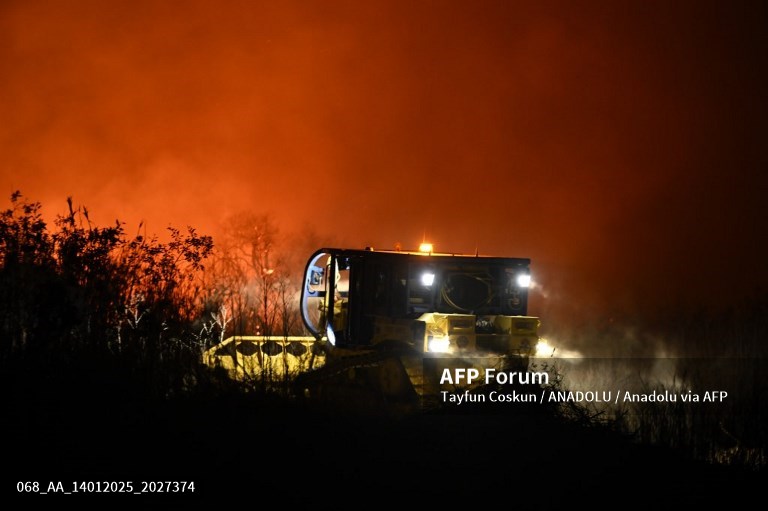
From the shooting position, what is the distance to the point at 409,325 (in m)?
14.9

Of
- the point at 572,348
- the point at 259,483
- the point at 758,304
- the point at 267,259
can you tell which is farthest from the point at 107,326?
the point at 267,259

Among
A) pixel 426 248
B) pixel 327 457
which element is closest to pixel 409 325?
pixel 426 248

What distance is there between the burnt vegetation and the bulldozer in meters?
1.13

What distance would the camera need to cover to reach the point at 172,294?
16094 millimetres

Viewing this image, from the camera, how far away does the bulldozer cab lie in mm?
15438

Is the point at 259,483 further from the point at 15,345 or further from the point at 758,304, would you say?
the point at 758,304

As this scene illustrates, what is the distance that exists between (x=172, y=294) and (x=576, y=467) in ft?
28.9

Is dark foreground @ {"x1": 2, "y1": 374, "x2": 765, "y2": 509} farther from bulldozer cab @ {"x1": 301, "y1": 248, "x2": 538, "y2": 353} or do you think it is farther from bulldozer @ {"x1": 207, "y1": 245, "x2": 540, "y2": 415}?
bulldozer cab @ {"x1": 301, "y1": 248, "x2": 538, "y2": 353}

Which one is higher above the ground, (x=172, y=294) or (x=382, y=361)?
(x=172, y=294)

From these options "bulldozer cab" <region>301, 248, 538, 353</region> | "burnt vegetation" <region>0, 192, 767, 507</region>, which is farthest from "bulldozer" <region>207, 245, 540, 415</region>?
"burnt vegetation" <region>0, 192, 767, 507</region>

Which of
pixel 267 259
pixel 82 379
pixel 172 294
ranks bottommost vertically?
pixel 82 379

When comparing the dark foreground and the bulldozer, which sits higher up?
the bulldozer

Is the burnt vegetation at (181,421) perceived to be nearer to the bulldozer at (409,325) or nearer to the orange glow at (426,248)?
the bulldozer at (409,325)

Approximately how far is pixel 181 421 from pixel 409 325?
16.3 feet
